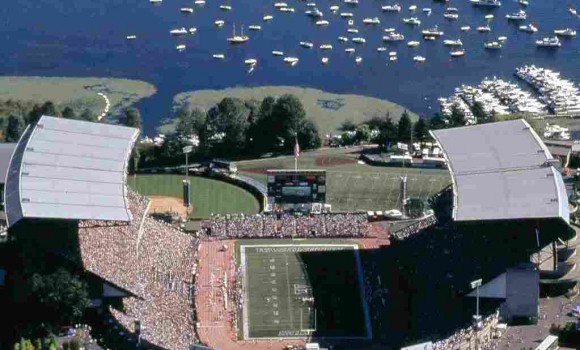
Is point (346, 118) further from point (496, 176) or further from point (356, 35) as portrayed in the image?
point (496, 176)

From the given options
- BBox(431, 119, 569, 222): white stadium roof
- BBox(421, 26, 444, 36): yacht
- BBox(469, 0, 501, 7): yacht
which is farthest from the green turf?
BBox(469, 0, 501, 7): yacht

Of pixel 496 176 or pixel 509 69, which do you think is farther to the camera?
pixel 509 69

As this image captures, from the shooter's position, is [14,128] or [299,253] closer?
[299,253]

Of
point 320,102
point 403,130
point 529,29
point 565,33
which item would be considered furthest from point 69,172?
point 565,33

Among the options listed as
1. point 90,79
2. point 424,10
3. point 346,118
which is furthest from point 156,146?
point 424,10

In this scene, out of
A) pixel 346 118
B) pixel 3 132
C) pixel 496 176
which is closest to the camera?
pixel 496 176

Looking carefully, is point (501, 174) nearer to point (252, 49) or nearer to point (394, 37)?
point (394, 37)
